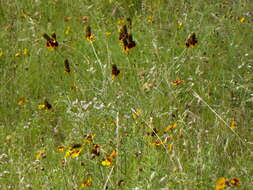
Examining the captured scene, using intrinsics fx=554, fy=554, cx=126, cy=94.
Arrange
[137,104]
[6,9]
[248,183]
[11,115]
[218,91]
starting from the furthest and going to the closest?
[6,9], [11,115], [218,91], [137,104], [248,183]

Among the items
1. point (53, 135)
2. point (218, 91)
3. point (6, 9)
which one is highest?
point (6, 9)

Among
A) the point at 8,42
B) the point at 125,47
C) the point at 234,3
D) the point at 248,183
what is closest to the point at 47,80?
the point at 8,42

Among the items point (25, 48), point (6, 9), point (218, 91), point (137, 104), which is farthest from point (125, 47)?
point (6, 9)

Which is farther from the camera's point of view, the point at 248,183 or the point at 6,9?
the point at 6,9

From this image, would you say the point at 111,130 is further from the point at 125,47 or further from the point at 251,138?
the point at 251,138

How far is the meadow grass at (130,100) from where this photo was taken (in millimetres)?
2137

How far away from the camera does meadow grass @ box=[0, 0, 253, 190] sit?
7.01 feet

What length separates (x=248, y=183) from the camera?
1931 mm

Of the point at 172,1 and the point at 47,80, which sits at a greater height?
the point at 172,1

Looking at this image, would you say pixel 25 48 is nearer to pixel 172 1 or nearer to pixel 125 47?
pixel 172 1

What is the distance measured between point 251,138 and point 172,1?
6.25 feet

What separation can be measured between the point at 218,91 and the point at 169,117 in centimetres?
53

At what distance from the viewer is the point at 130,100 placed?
9.12ft

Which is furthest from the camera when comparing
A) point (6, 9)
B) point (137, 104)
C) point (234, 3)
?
point (6, 9)
